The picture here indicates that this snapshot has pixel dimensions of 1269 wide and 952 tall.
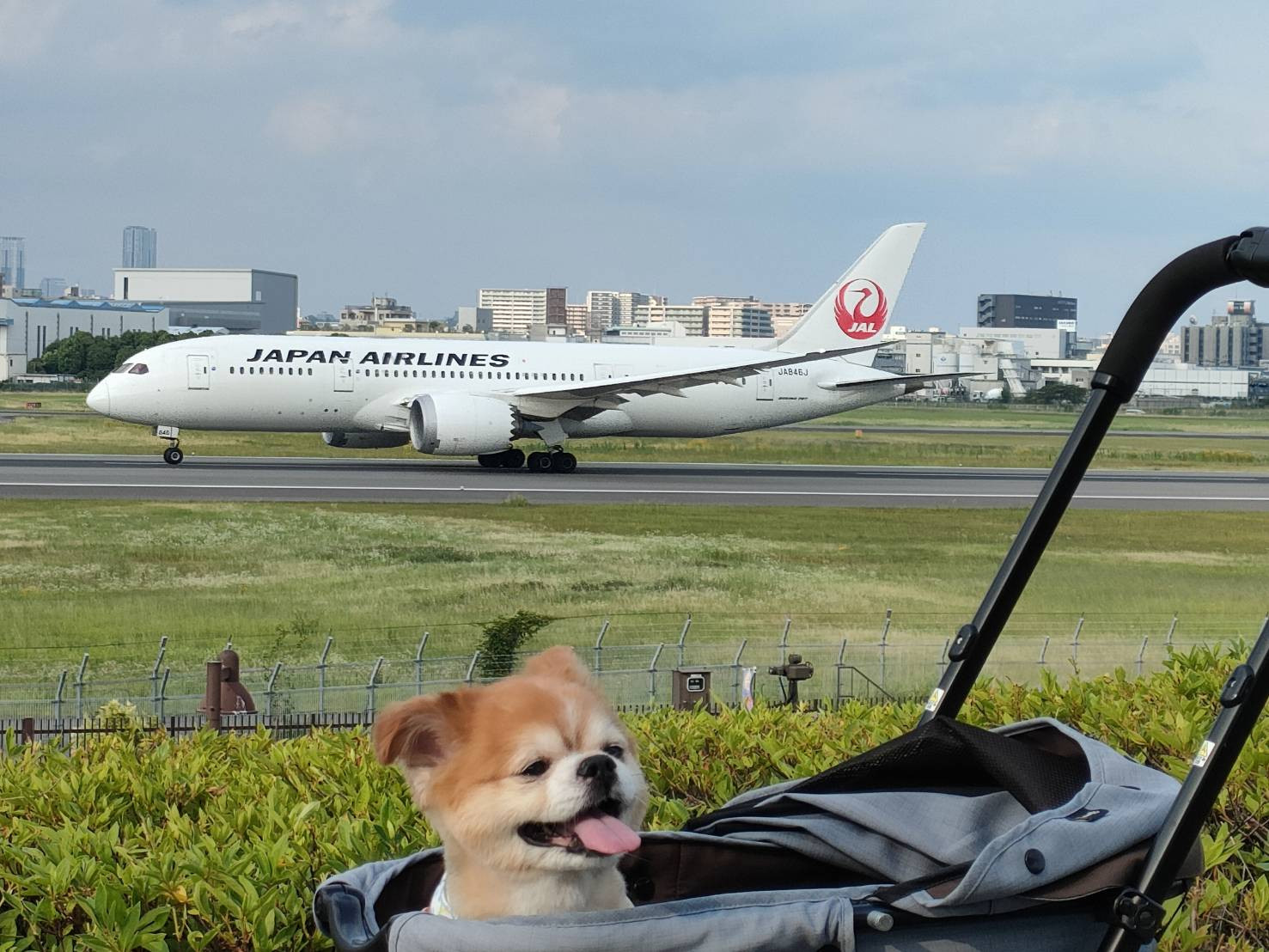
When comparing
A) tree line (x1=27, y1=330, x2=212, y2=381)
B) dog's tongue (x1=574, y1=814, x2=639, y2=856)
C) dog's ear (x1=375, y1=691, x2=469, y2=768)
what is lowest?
dog's tongue (x1=574, y1=814, x2=639, y2=856)

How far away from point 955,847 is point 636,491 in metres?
28.6

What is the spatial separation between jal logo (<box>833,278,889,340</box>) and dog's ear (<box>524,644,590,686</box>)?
39626 mm

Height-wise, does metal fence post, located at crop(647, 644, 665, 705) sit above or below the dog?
below

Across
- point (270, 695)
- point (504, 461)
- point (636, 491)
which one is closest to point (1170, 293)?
point (270, 695)

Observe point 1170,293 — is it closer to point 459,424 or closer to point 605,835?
point 605,835

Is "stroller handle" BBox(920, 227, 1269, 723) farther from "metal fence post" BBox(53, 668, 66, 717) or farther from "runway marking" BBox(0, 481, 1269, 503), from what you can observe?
"runway marking" BBox(0, 481, 1269, 503)

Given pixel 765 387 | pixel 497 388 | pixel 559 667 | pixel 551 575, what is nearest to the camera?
pixel 559 667

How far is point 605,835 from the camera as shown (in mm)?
2281

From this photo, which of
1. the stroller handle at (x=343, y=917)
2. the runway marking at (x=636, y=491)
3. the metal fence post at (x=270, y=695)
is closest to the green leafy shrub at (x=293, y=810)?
the stroller handle at (x=343, y=917)

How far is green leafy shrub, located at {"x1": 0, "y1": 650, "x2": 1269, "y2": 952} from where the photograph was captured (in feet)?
10.6

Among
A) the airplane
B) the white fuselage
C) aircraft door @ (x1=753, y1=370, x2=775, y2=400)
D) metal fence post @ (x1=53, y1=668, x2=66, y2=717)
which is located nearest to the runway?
the airplane

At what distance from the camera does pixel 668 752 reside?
4.85 m

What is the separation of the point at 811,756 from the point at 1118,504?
29438 millimetres

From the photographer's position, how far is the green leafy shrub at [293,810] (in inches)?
127
